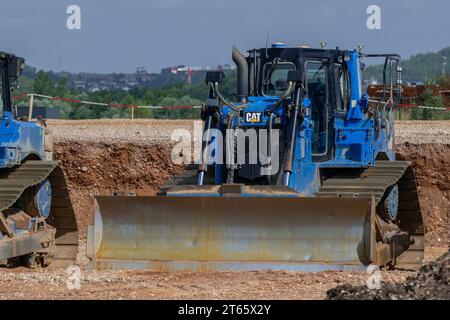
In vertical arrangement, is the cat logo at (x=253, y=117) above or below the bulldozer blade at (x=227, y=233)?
above

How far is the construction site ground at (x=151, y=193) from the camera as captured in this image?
492 inches

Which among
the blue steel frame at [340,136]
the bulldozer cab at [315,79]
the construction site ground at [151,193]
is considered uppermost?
the bulldozer cab at [315,79]

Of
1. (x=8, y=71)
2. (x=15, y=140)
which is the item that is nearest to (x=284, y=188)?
(x=15, y=140)

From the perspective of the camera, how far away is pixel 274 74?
53.4 feet

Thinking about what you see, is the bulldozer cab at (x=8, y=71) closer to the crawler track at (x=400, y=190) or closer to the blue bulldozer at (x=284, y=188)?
the blue bulldozer at (x=284, y=188)

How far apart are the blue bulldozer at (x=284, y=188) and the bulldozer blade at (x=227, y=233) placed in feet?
0.04

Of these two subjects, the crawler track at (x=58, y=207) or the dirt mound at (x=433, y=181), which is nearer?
the crawler track at (x=58, y=207)

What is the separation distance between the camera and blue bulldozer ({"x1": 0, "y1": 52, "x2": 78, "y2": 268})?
15.5m

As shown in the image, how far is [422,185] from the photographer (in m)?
21.7

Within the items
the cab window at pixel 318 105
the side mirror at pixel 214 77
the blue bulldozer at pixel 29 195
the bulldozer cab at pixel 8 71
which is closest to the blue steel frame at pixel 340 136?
the cab window at pixel 318 105

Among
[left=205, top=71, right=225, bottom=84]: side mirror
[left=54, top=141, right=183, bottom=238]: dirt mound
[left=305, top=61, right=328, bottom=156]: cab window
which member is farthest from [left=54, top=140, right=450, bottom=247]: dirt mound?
[left=205, top=71, right=225, bottom=84]: side mirror
